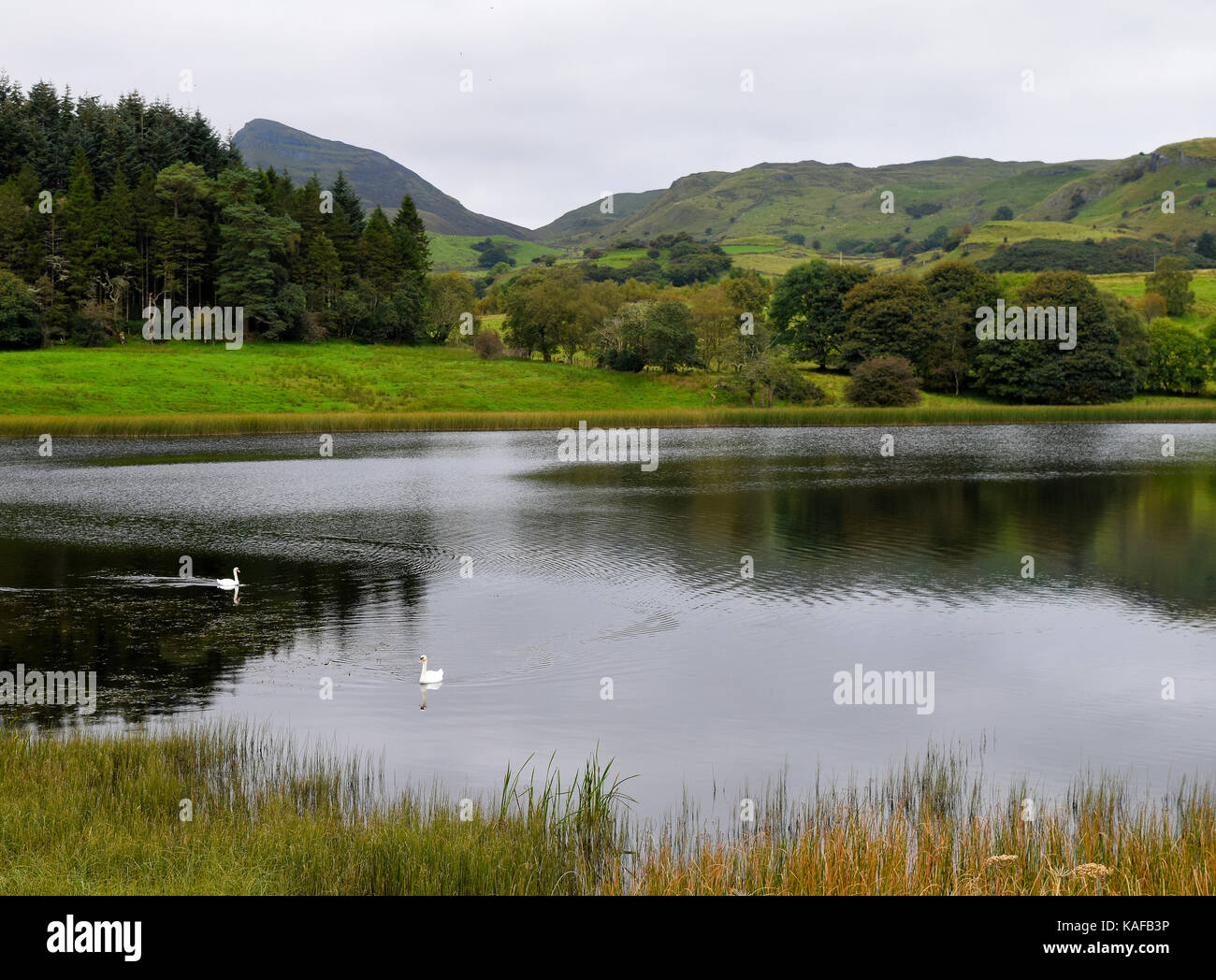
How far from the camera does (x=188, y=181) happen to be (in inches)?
4530

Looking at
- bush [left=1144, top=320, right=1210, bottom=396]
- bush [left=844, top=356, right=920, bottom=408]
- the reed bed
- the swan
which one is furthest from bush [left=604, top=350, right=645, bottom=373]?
the swan

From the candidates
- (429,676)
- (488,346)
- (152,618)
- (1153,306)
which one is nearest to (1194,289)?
(1153,306)

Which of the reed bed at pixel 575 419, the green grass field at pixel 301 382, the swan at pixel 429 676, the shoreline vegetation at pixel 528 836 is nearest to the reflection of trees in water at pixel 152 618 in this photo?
the swan at pixel 429 676

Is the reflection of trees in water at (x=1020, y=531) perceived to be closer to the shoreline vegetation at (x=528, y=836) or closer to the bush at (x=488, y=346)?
the shoreline vegetation at (x=528, y=836)

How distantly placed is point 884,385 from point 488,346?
43.6 m

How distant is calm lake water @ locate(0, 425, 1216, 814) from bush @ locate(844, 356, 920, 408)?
50.1m

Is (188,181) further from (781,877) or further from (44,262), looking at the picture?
(781,877)

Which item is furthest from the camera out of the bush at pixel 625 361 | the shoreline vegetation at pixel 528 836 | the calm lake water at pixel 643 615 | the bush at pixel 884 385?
the bush at pixel 625 361

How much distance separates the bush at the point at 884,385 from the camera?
99062 millimetres

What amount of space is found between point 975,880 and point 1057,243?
20986 cm

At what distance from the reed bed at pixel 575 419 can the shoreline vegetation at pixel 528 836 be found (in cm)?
6494

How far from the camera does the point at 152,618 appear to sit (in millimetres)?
22703

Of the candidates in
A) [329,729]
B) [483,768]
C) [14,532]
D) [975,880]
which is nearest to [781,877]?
[975,880]

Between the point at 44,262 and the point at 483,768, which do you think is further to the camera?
the point at 44,262
